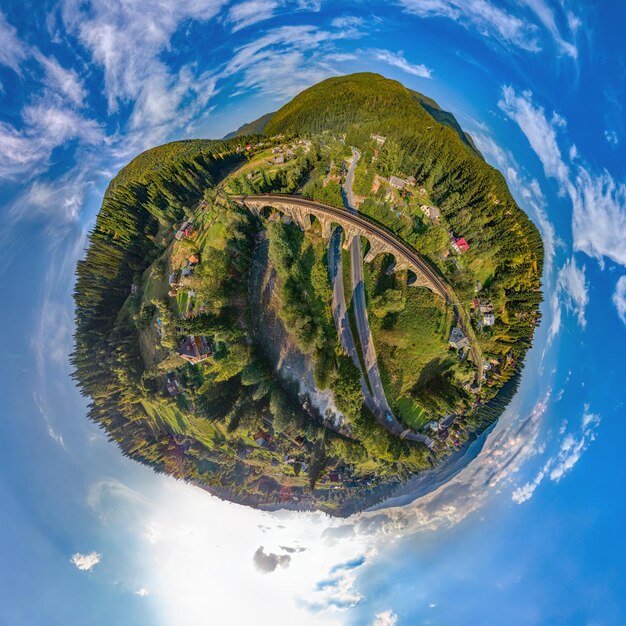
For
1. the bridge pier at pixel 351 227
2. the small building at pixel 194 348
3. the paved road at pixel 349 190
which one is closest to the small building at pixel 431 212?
the bridge pier at pixel 351 227

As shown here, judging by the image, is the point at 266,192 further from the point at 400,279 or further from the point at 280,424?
the point at 280,424

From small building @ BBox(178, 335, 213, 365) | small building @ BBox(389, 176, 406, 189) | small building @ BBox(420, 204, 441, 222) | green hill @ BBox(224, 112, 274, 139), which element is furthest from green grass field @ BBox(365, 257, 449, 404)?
green hill @ BBox(224, 112, 274, 139)

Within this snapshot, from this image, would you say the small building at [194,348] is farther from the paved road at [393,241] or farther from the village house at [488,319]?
the village house at [488,319]

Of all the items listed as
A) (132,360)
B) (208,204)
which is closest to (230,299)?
(208,204)

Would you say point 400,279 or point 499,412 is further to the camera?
point 499,412

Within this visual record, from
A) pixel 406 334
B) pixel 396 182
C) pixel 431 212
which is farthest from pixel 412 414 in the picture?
pixel 396 182

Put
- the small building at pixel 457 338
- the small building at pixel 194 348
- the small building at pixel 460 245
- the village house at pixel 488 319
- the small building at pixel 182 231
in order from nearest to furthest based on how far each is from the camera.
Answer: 1. the small building at pixel 457 338
2. the small building at pixel 194 348
3. the village house at pixel 488 319
4. the small building at pixel 460 245
5. the small building at pixel 182 231
